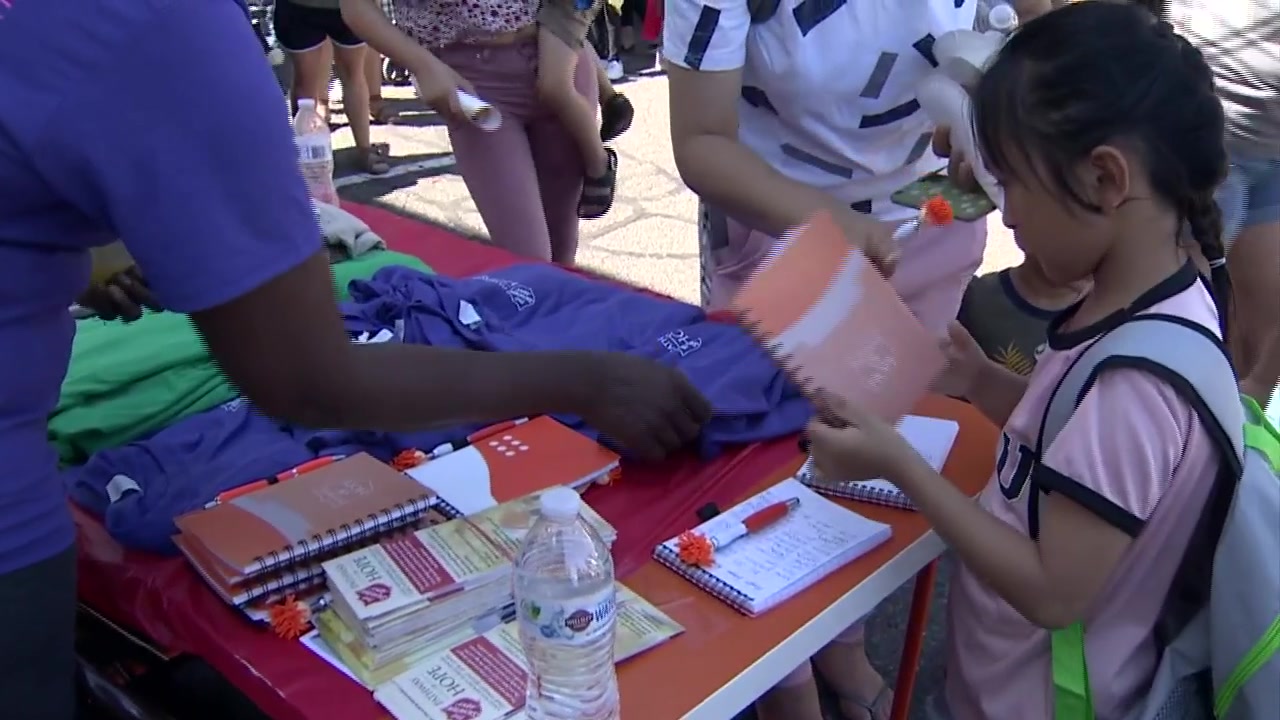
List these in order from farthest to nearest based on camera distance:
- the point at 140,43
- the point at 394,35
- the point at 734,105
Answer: the point at 394,35, the point at 734,105, the point at 140,43

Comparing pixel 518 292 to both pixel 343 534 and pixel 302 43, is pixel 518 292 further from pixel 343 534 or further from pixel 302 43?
pixel 302 43

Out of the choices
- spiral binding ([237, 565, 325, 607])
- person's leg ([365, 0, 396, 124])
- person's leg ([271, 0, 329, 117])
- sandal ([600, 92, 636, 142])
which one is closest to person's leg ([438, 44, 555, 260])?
sandal ([600, 92, 636, 142])

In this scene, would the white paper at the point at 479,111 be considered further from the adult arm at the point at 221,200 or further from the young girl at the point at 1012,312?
the adult arm at the point at 221,200

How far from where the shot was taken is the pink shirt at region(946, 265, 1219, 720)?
95 centimetres

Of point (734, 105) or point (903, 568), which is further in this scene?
point (734, 105)

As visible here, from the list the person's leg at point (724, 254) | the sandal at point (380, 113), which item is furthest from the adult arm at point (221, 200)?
the sandal at point (380, 113)

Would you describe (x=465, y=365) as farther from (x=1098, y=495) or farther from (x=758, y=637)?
(x=1098, y=495)

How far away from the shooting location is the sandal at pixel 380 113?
6.25 metres

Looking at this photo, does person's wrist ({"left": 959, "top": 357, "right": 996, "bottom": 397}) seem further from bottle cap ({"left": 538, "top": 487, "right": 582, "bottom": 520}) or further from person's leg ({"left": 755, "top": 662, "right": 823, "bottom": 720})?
bottle cap ({"left": 538, "top": 487, "right": 582, "bottom": 520})

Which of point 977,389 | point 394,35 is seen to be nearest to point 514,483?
point 977,389

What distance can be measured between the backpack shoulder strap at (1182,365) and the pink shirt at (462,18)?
5.15ft

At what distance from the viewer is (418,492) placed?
1.23 metres

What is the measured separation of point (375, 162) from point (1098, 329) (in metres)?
4.71

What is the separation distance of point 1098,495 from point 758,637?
35 centimetres
